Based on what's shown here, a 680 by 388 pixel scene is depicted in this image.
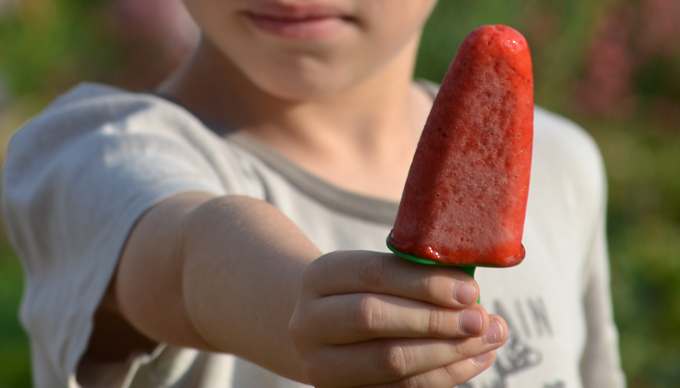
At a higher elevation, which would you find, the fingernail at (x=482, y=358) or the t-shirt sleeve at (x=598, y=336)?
the fingernail at (x=482, y=358)

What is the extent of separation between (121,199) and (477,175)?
0.59 m

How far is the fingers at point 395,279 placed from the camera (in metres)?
0.70

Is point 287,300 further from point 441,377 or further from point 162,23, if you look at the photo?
point 162,23

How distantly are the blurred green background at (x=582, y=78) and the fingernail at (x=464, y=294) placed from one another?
272cm

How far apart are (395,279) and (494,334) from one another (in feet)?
0.40

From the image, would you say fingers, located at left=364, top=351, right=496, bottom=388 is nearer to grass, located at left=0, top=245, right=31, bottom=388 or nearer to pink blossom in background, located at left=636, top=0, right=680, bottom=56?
grass, located at left=0, top=245, right=31, bottom=388

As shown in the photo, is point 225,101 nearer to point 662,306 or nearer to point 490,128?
point 490,128

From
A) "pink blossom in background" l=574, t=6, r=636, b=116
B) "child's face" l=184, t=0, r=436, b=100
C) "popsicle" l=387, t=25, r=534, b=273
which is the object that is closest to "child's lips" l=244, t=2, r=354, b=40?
"child's face" l=184, t=0, r=436, b=100

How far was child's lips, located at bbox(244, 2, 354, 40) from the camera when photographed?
118 centimetres

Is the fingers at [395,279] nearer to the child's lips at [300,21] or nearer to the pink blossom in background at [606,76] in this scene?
the child's lips at [300,21]

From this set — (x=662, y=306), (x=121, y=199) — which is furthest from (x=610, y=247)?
(x=121, y=199)

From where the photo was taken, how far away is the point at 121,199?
1.11 metres

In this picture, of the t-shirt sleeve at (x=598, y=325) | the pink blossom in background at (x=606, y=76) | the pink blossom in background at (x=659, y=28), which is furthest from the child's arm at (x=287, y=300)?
the pink blossom in background at (x=659, y=28)

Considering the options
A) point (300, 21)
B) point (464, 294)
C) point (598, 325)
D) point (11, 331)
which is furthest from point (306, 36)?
point (11, 331)
